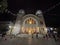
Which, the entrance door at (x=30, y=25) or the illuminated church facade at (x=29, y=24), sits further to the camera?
the entrance door at (x=30, y=25)

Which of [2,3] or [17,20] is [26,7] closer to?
[17,20]

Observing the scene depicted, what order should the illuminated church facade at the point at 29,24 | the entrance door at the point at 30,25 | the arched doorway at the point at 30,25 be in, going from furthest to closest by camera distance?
the entrance door at the point at 30,25 < the arched doorway at the point at 30,25 < the illuminated church facade at the point at 29,24

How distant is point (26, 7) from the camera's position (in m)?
51.0

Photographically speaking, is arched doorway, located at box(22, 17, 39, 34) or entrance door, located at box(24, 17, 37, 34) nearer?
arched doorway, located at box(22, 17, 39, 34)

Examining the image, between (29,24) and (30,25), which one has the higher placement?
(29,24)

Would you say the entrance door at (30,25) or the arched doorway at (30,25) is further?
the entrance door at (30,25)

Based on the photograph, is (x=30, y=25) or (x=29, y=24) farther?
(x=30, y=25)

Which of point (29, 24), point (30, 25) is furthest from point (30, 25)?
point (29, 24)

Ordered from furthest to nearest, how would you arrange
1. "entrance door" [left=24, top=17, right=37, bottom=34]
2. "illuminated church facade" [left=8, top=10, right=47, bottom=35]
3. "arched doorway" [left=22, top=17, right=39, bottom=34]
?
"entrance door" [left=24, top=17, right=37, bottom=34] < "arched doorway" [left=22, top=17, right=39, bottom=34] < "illuminated church facade" [left=8, top=10, right=47, bottom=35]

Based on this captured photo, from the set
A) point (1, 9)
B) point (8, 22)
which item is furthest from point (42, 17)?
point (1, 9)

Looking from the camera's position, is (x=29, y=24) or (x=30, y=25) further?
(x=30, y=25)

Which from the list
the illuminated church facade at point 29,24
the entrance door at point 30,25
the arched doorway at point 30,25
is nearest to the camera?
the illuminated church facade at point 29,24

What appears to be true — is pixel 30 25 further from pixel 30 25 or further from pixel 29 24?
pixel 29 24

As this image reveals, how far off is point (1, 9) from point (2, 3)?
38 cm
